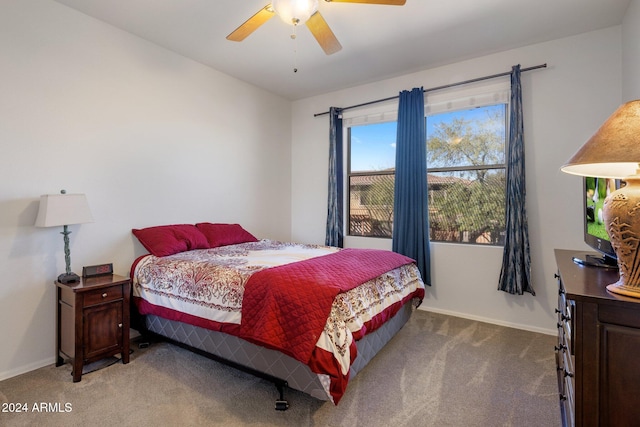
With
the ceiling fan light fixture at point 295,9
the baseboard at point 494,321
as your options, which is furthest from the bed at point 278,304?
the ceiling fan light fixture at point 295,9

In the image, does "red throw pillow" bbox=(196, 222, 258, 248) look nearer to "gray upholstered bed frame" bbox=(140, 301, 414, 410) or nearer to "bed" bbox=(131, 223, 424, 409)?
"bed" bbox=(131, 223, 424, 409)

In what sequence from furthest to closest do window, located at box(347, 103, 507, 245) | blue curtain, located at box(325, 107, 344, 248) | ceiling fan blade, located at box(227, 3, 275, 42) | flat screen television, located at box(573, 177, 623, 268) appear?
blue curtain, located at box(325, 107, 344, 248) → window, located at box(347, 103, 507, 245) → ceiling fan blade, located at box(227, 3, 275, 42) → flat screen television, located at box(573, 177, 623, 268)

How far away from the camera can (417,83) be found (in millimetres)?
3703

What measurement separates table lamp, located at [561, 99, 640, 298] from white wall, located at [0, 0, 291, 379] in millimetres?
3284

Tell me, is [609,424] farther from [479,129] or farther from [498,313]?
[479,129]

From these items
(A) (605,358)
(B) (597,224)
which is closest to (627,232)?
(A) (605,358)

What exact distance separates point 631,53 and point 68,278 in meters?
4.71

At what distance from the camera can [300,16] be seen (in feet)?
6.39

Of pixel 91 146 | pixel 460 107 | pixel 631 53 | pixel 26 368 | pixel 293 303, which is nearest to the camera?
pixel 293 303

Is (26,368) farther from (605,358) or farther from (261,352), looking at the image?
(605,358)

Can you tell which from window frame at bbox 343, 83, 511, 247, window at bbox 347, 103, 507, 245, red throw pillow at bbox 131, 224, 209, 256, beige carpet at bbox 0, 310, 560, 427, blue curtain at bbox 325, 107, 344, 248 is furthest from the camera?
blue curtain at bbox 325, 107, 344, 248

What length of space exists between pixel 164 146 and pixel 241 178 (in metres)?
1.06

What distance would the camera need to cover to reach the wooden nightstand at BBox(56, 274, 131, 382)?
2197mm

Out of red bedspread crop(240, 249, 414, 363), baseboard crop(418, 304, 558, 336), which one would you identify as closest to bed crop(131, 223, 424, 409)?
red bedspread crop(240, 249, 414, 363)
